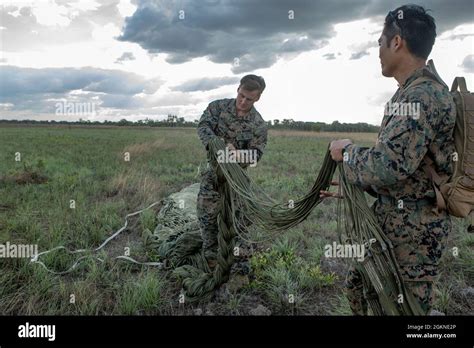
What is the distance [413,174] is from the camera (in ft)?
7.77

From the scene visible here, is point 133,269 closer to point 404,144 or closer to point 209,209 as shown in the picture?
point 209,209

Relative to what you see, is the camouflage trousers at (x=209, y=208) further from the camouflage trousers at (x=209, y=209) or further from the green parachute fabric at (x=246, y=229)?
the green parachute fabric at (x=246, y=229)

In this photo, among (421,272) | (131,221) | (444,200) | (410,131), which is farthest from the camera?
(131,221)

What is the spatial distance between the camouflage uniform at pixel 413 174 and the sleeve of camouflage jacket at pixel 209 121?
1941mm

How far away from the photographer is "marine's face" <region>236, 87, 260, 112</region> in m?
4.04

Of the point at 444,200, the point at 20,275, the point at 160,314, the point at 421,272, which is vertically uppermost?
the point at 444,200

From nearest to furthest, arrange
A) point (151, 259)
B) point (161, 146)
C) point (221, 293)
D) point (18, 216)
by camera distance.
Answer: point (221, 293) → point (151, 259) → point (18, 216) → point (161, 146)

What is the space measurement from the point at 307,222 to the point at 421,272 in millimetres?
3979

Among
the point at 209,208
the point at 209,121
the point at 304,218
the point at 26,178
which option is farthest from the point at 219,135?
the point at 26,178

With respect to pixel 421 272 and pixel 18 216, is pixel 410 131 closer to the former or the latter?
pixel 421 272

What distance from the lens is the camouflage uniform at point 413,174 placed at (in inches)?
84.9
